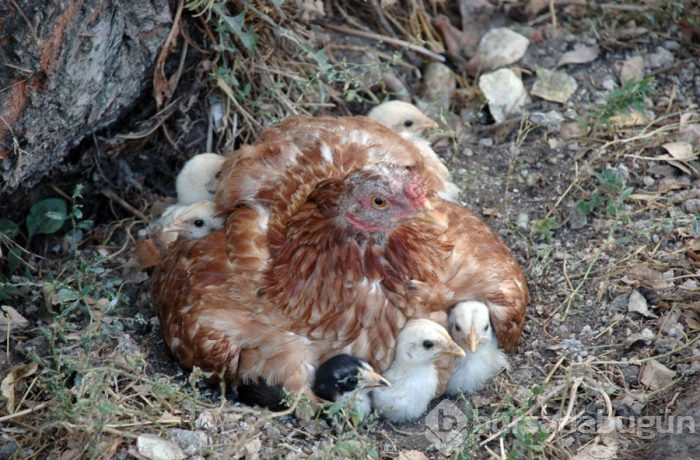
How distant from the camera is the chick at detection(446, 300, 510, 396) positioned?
387cm

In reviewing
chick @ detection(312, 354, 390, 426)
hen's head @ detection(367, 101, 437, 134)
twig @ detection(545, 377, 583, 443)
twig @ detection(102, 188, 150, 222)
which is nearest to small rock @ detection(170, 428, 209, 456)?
chick @ detection(312, 354, 390, 426)

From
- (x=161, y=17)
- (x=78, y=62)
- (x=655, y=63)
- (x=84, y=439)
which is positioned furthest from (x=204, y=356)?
(x=655, y=63)

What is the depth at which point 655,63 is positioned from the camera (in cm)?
551

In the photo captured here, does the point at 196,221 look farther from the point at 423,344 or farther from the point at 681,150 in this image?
the point at 681,150

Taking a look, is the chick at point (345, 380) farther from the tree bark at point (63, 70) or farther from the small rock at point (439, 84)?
the small rock at point (439, 84)

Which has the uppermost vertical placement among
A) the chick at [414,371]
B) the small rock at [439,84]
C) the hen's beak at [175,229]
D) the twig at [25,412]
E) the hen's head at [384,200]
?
the hen's head at [384,200]

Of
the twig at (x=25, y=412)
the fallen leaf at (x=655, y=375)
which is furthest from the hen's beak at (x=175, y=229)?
the fallen leaf at (x=655, y=375)

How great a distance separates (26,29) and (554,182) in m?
2.97

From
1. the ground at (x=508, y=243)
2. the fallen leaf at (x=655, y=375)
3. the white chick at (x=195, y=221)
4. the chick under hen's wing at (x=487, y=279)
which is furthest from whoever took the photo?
the white chick at (x=195, y=221)

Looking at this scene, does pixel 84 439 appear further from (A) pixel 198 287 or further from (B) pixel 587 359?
(B) pixel 587 359

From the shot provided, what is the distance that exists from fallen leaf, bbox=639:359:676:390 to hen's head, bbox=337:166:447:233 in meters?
1.20

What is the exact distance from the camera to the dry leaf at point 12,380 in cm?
382

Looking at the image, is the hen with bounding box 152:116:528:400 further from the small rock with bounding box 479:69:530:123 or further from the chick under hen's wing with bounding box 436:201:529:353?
the small rock with bounding box 479:69:530:123

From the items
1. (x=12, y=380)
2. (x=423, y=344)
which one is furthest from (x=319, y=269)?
(x=12, y=380)
